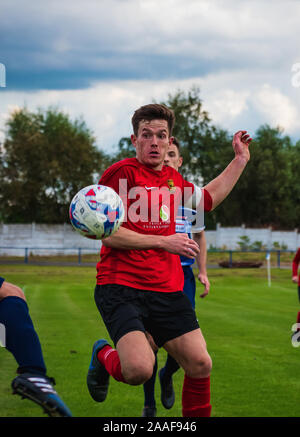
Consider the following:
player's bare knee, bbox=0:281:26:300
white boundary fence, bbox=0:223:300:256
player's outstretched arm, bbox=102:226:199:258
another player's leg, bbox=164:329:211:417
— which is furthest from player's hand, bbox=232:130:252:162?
white boundary fence, bbox=0:223:300:256

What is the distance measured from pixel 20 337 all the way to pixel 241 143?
250 centimetres

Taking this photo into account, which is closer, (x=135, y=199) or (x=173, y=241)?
(x=173, y=241)

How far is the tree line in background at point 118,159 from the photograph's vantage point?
1889 inches

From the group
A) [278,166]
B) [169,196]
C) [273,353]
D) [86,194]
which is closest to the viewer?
[86,194]

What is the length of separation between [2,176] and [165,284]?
44.5 metres

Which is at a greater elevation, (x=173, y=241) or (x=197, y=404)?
(x=173, y=241)

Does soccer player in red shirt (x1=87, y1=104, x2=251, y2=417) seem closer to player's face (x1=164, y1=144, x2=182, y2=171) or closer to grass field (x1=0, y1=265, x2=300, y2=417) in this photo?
grass field (x1=0, y1=265, x2=300, y2=417)

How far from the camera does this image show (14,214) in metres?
50.3

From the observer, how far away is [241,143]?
5.24 metres

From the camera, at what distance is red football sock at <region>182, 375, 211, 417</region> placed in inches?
181

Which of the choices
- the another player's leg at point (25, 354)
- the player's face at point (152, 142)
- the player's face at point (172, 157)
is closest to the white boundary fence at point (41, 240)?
the player's face at point (172, 157)

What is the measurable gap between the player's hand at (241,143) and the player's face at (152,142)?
652 millimetres

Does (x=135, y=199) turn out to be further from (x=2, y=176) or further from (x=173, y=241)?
(x=2, y=176)

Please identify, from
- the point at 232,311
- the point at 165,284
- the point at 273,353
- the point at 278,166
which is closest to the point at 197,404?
the point at 165,284
